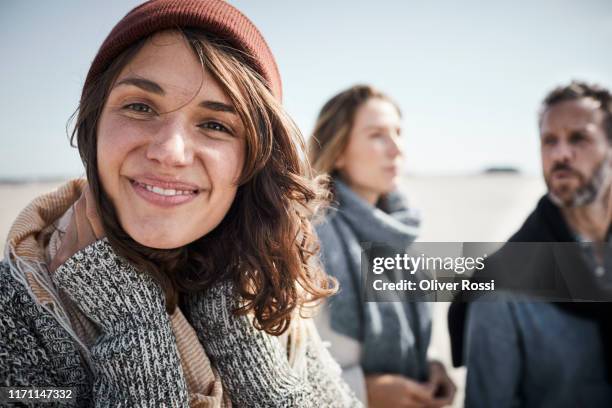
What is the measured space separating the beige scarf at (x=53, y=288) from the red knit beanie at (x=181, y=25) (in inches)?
15.6

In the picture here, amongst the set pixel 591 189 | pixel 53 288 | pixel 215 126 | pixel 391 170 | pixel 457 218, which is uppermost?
pixel 457 218

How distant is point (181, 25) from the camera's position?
1.07 metres

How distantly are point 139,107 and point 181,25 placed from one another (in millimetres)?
239

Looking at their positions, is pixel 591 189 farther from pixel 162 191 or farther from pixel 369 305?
pixel 162 191

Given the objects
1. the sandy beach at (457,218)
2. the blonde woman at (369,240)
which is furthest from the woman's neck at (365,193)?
the sandy beach at (457,218)

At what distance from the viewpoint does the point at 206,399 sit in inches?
44.2

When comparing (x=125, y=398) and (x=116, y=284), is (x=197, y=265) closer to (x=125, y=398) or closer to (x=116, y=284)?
(x=116, y=284)

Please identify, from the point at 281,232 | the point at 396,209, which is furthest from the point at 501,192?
the point at 281,232

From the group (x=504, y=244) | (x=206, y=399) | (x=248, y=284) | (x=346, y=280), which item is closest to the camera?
(x=206, y=399)

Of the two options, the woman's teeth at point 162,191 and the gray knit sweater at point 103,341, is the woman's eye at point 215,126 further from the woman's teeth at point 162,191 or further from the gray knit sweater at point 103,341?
the gray knit sweater at point 103,341

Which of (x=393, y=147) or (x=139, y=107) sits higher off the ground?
(x=393, y=147)

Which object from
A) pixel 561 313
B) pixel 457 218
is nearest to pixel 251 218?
pixel 561 313

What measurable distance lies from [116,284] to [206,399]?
15.5 inches

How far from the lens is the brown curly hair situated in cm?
108
